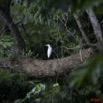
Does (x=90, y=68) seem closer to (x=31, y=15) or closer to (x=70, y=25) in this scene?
(x=70, y=25)

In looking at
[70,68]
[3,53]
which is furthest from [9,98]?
[70,68]

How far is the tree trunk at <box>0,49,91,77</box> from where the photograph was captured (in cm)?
291

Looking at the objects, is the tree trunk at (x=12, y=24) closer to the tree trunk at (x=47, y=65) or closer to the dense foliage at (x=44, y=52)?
the dense foliage at (x=44, y=52)

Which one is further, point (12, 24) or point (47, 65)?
point (12, 24)

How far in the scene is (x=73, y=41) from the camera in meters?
4.51

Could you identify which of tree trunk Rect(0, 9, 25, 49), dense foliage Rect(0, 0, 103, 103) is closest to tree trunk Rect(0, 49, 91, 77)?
dense foliage Rect(0, 0, 103, 103)

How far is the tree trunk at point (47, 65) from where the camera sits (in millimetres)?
2914

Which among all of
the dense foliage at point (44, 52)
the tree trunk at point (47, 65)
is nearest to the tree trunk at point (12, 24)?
the dense foliage at point (44, 52)

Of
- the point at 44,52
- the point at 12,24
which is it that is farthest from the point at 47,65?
the point at 12,24

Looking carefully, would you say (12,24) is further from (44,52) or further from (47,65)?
(47,65)

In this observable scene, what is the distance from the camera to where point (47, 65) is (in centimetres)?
302

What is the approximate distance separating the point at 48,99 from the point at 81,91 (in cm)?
38

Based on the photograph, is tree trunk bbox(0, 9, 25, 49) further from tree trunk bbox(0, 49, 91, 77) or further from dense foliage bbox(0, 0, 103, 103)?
tree trunk bbox(0, 49, 91, 77)

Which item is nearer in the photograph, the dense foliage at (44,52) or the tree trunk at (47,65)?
the tree trunk at (47,65)
